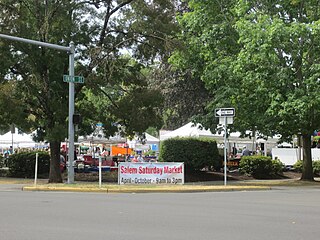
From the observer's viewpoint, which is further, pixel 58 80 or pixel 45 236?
pixel 58 80

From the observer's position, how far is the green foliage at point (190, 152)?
997 inches

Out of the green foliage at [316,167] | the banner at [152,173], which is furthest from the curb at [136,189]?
the green foliage at [316,167]

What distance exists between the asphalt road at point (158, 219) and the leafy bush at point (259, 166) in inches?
512

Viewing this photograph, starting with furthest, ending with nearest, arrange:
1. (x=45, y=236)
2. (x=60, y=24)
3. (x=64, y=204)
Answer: (x=60, y=24) < (x=64, y=204) < (x=45, y=236)

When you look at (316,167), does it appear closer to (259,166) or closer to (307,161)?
(259,166)

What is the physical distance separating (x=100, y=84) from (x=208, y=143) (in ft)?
21.7

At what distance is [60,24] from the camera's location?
2258 centimetres

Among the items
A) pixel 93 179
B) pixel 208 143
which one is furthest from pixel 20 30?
pixel 208 143

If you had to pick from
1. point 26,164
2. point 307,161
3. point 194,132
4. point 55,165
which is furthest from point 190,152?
point 26,164

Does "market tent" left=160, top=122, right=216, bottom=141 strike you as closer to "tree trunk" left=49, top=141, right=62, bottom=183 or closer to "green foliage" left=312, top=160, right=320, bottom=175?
"green foliage" left=312, top=160, right=320, bottom=175

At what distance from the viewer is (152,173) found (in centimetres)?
2130

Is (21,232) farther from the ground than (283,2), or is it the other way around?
(283,2)

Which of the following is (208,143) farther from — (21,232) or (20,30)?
(21,232)

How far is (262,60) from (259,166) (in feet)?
28.6
